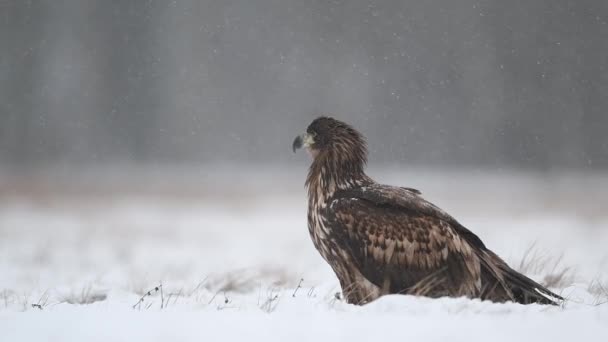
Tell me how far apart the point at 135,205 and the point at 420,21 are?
92.9 ft

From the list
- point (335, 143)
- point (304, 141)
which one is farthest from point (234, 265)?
point (335, 143)

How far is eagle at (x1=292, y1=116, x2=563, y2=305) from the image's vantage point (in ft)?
17.2

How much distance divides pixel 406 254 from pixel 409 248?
0.05m

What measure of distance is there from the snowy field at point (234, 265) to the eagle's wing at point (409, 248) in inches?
19.3

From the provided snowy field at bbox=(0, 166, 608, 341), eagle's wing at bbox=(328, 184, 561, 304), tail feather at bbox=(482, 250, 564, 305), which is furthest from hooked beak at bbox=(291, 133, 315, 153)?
tail feather at bbox=(482, 250, 564, 305)

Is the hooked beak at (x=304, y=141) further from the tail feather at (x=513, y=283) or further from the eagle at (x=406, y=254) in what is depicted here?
the tail feather at (x=513, y=283)

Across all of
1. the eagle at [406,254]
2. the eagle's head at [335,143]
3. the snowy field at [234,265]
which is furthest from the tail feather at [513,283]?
the eagle's head at [335,143]

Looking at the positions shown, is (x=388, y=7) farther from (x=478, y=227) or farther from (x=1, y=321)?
(x=1, y=321)

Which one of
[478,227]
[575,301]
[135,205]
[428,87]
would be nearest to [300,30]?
[428,87]

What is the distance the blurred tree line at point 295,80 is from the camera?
34.6m

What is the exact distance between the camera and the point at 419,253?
523 cm

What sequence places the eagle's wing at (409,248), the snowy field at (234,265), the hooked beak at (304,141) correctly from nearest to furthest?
the snowy field at (234,265)
the eagle's wing at (409,248)
the hooked beak at (304,141)

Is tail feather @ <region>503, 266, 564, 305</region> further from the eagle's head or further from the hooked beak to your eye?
the hooked beak

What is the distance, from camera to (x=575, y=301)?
5.30 m
